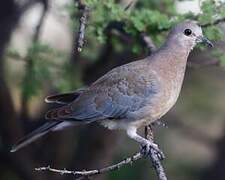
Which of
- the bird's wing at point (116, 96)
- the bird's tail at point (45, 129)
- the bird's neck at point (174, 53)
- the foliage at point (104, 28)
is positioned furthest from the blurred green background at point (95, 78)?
the bird's tail at point (45, 129)

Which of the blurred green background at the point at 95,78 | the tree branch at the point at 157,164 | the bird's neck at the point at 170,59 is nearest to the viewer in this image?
the tree branch at the point at 157,164

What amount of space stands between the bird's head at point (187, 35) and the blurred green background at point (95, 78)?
0.11m

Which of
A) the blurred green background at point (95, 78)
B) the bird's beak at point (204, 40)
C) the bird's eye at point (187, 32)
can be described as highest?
the bird's eye at point (187, 32)

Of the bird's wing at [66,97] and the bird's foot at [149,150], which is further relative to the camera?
the bird's wing at [66,97]

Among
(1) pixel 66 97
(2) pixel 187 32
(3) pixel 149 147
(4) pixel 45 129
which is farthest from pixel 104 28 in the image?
(3) pixel 149 147

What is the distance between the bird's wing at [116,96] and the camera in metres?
4.52

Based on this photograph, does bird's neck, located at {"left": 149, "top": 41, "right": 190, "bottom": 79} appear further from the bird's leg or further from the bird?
the bird's leg

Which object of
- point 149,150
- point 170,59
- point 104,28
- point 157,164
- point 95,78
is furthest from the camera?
point 95,78

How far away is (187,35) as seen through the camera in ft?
15.1

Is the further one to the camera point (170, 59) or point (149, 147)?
point (170, 59)

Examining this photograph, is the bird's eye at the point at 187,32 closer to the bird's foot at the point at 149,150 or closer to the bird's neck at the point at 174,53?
the bird's neck at the point at 174,53

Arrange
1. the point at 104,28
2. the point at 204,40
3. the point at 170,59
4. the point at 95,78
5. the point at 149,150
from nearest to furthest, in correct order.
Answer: the point at 149,150
the point at 204,40
the point at 170,59
the point at 104,28
the point at 95,78

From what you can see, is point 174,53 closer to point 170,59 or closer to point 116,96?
point 170,59

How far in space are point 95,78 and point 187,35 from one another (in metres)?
2.38
